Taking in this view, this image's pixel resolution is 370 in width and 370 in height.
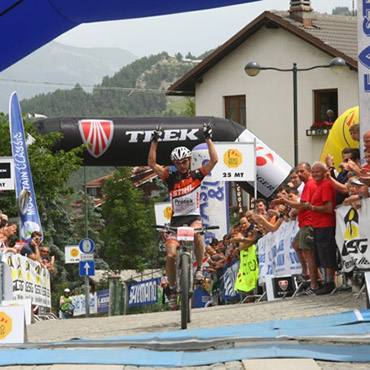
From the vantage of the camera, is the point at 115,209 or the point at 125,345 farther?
the point at 115,209

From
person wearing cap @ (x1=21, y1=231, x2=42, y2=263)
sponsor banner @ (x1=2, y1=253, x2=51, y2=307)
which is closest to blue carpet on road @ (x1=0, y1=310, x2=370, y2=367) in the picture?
sponsor banner @ (x1=2, y1=253, x2=51, y2=307)

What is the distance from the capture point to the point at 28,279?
2153 cm

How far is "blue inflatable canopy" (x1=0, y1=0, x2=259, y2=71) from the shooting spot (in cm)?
728

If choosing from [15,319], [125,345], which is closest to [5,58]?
[125,345]

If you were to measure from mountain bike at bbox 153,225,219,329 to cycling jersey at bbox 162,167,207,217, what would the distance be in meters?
0.29

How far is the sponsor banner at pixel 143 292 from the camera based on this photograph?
96.4 feet

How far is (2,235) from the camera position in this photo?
66.5 feet

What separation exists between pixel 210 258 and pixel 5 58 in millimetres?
15816

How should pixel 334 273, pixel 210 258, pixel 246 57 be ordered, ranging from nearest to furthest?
pixel 334 273 < pixel 210 258 < pixel 246 57

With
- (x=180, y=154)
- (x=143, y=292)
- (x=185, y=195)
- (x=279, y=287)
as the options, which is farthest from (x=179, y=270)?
(x=143, y=292)

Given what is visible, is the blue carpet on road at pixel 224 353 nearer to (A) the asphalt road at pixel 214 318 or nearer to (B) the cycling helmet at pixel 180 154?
(A) the asphalt road at pixel 214 318

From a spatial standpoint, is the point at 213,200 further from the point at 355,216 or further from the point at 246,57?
the point at 246,57

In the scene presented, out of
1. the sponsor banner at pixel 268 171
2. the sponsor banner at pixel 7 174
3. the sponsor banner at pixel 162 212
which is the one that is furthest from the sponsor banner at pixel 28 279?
the sponsor banner at pixel 268 171

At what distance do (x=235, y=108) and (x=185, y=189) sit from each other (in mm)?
37824
